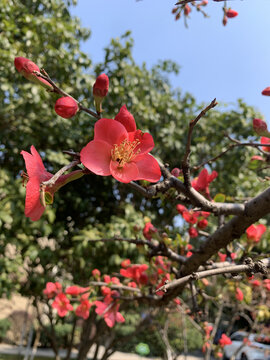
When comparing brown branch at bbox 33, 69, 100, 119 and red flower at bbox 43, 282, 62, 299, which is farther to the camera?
red flower at bbox 43, 282, 62, 299

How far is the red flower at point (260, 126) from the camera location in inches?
30.0

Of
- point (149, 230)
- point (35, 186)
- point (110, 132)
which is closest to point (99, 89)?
point (110, 132)

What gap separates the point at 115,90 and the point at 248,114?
6.73 ft

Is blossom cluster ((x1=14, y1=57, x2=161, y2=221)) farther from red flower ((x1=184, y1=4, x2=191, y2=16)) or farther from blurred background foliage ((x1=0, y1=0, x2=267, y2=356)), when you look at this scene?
blurred background foliage ((x1=0, y1=0, x2=267, y2=356))

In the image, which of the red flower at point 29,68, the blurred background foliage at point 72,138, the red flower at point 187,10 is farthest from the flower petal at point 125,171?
the blurred background foliage at point 72,138

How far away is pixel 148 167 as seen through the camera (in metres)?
0.61

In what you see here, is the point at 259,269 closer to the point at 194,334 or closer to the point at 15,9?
the point at 15,9

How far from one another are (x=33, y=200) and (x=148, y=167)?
0.76 ft

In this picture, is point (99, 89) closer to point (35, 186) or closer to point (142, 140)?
point (142, 140)

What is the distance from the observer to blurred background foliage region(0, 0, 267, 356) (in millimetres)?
3109

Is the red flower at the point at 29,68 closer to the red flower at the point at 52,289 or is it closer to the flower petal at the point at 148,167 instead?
the flower petal at the point at 148,167

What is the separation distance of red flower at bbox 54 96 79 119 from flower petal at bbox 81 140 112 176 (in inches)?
3.7

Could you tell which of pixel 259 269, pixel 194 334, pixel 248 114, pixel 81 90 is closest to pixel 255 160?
pixel 259 269

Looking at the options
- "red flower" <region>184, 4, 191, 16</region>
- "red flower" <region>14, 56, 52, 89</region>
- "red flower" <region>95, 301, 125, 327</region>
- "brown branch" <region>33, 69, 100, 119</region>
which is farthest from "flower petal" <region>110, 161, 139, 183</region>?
"red flower" <region>184, 4, 191, 16</region>
